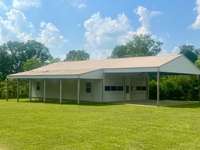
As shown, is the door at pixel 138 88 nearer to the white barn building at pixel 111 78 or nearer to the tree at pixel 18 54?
the white barn building at pixel 111 78

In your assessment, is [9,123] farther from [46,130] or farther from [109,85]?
[109,85]

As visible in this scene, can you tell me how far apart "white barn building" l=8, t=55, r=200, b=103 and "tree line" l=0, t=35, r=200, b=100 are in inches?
108

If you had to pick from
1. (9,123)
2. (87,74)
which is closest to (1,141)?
(9,123)

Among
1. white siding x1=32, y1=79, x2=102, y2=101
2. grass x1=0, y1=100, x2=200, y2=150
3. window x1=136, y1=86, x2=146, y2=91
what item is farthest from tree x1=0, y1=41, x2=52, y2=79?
grass x1=0, y1=100, x2=200, y2=150

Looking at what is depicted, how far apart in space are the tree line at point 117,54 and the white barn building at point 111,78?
2738 millimetres

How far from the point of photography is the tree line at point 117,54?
35.5m

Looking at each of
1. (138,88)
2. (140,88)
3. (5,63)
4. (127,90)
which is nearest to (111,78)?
(127,90)

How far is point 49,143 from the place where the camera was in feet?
33.8

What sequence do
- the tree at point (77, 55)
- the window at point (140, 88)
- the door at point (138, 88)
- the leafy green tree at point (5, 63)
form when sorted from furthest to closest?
the tree at point (77, 55)
the leafy green tree at point (5, 63)
the window at point (140, 88)
the door at point (138, 88)

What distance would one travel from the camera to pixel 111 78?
31406 mm

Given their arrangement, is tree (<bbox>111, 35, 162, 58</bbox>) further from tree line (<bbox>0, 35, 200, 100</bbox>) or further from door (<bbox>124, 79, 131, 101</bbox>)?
door (<bbox>124, 79, 131, 101</bbox>)

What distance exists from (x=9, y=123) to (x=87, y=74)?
1393 centimetres

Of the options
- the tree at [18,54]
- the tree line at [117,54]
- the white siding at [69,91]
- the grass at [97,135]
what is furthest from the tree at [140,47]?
the grass at [97,135]

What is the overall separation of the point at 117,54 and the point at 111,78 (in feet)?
202
